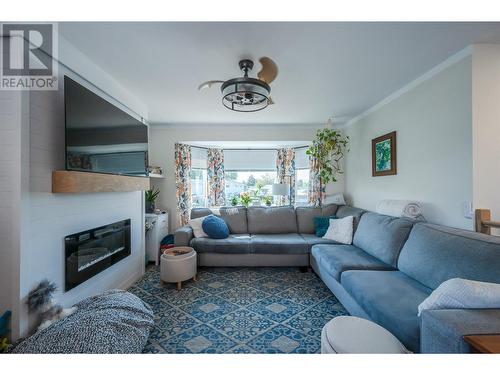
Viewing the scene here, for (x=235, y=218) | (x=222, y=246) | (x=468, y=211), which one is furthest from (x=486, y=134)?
(x=235, y=218)

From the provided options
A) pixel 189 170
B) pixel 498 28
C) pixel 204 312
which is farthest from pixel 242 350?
pixel 189 170

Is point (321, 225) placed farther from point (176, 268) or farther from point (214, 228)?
point (176, 268)

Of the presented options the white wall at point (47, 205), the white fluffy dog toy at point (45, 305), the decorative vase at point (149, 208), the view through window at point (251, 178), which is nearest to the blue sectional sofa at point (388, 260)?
the decorative vase at point (149, 208)

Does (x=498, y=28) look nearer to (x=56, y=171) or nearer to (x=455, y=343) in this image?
(x=455, y=343)

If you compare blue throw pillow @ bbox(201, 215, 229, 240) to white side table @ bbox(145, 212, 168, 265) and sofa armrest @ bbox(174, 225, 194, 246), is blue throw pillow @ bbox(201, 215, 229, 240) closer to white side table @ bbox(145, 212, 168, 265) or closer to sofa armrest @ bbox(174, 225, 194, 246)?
sofa armrest @ bbox(174, 225, 194, 246)

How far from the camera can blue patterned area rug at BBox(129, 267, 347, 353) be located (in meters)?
1.61

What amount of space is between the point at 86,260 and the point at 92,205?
1.69 feet

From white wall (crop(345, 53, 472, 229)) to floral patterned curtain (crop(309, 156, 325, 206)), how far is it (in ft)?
4.28

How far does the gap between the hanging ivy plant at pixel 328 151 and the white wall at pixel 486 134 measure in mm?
1819

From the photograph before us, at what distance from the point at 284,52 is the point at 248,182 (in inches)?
136

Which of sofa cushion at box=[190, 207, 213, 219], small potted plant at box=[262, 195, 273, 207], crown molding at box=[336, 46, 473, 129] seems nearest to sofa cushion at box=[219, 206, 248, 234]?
sofa cushion at box=[190, 207, 213, 219]

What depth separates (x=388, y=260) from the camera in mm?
2074

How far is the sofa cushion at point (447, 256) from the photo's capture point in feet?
4.29

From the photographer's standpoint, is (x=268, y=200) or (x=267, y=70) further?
(x=268, y=200)
